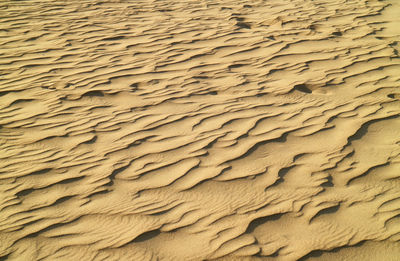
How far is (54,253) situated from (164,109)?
192 centimetres

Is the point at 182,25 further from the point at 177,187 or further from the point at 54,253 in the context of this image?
the point at 54,253

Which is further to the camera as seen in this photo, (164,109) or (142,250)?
(164,109)

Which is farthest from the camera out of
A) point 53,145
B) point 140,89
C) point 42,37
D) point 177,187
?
point 42,37

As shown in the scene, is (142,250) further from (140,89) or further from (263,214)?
(140,89)

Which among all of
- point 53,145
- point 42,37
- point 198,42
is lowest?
point 53,145

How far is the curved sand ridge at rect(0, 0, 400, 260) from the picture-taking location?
252 cm

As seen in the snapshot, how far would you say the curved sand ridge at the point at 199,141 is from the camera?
2523mm

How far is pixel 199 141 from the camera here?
3441 millimetres

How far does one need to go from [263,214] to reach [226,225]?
277mm

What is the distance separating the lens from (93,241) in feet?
8.16

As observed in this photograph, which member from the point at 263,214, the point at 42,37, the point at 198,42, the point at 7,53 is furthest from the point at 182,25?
the point at 263,214

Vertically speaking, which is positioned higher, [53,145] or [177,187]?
[53,145]

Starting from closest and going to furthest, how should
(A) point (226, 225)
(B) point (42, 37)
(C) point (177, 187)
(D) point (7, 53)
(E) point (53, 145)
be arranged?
(A) point (226, 225) → (C) point (177, 187) → (E) point (53, 145) → (D) point (7, 53) → (B) point (42, 37)

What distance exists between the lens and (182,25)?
20.4ft
